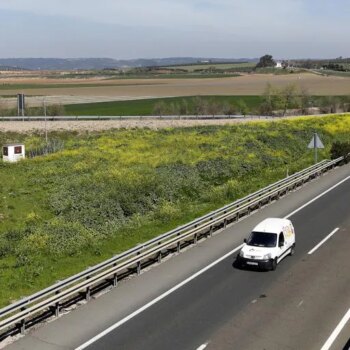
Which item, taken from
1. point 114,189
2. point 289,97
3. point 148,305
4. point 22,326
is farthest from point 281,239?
point 289,97

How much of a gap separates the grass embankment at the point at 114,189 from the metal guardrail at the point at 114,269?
1765 millimetres

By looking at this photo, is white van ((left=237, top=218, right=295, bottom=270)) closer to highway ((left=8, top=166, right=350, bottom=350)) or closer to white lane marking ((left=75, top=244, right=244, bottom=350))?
highway ((left=8, top=166, right=350, bottom=350))

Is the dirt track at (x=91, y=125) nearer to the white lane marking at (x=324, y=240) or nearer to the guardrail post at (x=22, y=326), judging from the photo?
the white lane marking at (x=324, y=240)

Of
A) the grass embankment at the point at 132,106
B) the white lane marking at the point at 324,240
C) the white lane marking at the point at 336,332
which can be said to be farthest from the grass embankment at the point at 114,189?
the grass embankment at the point at 132,106

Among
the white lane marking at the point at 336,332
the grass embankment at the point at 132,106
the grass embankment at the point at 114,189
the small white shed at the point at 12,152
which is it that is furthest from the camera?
the grass embankment at the point at 132,106

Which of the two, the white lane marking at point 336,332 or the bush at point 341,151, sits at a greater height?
the bush at point 341,151

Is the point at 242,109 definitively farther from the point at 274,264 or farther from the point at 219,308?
the point at 219,308

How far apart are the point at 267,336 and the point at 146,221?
13.2m

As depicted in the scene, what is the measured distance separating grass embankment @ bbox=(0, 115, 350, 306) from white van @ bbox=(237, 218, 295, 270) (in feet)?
18.2

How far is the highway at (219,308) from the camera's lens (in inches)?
539

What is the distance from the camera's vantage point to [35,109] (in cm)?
10588

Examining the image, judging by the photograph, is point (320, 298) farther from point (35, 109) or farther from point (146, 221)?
point (35, 109)

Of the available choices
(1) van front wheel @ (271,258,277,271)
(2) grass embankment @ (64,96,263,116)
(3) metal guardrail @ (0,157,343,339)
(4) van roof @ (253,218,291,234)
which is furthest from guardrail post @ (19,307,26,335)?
(2) grass embankment @ (64,96,263,116)

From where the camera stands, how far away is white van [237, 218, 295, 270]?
1875cm
